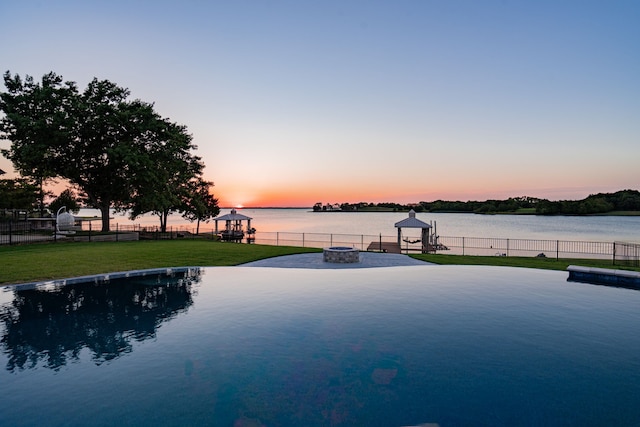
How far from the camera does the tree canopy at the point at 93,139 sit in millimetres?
24234

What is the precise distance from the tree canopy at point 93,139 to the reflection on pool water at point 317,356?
1835 centimetres

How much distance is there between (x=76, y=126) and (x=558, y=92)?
34380mm

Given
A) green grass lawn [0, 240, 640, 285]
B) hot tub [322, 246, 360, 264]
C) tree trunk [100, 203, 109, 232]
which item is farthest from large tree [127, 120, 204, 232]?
hot tub [322, 246, 360, 264]

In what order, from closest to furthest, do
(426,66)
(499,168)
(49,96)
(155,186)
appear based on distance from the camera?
(426,66) → (49,96) → (155,186) → (499,168)

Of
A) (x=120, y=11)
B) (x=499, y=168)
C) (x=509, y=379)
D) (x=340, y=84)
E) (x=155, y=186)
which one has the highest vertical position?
(x=120, y=11)

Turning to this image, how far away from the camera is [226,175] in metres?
46.9

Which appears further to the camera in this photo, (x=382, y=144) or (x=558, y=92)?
(x=382, y=144)

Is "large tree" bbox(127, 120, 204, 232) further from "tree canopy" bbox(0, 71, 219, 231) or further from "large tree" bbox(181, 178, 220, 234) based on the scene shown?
"large tree" bbox(181, 178, 220, 234)

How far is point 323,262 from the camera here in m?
16.6

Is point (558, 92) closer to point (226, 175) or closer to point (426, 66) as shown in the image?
point (426, 66)

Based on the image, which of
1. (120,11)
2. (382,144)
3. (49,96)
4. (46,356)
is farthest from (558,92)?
(49,96)

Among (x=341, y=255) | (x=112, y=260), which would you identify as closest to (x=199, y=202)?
(x=112, y=260)

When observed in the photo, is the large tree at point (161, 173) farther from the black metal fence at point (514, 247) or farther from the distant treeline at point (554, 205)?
the distant treeline at point (554, 205)

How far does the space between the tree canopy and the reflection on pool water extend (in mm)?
18351
